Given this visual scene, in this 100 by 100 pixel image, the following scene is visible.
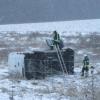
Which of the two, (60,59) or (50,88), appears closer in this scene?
(50,88)

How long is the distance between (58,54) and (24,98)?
4.93 metres

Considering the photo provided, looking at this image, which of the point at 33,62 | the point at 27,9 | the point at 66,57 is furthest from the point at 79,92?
the point at 27,9

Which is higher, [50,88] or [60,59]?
[60,59]

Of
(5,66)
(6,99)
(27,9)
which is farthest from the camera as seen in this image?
(27,9)

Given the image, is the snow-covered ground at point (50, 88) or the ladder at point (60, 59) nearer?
the snow-covered ground at point (50, 88)

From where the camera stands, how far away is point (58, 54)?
1522 centimetres

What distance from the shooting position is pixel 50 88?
1228 cm

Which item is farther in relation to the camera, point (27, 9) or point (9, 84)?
point (27, 9)

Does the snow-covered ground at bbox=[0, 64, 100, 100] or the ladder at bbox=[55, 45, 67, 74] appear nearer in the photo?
the snow-covered ground at bbox=[0, 64, 100, 100]

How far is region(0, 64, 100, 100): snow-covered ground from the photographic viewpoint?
10.5 m

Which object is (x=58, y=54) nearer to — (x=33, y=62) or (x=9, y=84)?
(x=33, y=62)

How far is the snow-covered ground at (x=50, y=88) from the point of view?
1046cm

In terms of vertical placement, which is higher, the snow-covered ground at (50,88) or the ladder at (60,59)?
the ladder at (60,59)

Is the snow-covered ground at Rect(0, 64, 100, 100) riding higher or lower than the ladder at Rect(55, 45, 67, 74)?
lower
